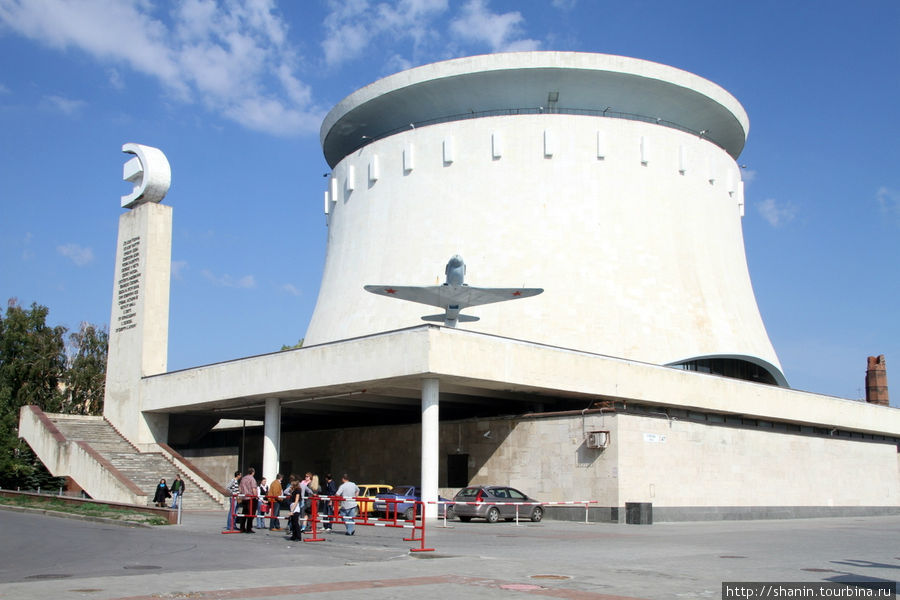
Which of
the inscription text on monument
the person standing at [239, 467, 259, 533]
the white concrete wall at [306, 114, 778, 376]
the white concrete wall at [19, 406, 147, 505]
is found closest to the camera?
the person standing at [239, 467, 259, 533]

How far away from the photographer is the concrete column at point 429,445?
80.4ft

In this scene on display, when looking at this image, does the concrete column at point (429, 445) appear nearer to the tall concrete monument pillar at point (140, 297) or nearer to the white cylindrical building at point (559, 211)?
the white cylindrical building at point (559, 211)

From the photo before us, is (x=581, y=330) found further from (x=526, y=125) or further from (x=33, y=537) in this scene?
(x=33, y=537)

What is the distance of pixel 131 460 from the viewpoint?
3162 centimetres

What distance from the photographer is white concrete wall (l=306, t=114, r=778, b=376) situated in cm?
3484

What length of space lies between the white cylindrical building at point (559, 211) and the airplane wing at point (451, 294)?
195 centimetres

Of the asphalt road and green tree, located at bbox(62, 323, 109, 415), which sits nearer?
the asphalt road

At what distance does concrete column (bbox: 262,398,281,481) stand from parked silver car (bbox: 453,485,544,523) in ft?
24.6

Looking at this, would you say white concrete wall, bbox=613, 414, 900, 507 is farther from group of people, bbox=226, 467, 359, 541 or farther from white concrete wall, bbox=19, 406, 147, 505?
white concrete wall, bbox=19, 406, 147, 505

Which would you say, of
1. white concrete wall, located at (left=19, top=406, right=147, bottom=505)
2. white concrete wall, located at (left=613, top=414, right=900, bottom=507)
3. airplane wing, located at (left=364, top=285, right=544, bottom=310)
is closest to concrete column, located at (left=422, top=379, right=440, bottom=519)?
white concrete wall, located at (left=613, top=414, right=900, bottom=507)

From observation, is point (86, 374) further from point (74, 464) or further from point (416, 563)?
point (416, 563)

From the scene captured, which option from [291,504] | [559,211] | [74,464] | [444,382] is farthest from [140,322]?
[291,504]

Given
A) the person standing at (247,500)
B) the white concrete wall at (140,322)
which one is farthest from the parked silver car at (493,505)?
the white concrete wall at (140,322)

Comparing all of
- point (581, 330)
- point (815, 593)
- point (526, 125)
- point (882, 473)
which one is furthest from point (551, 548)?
point (882, 473)
